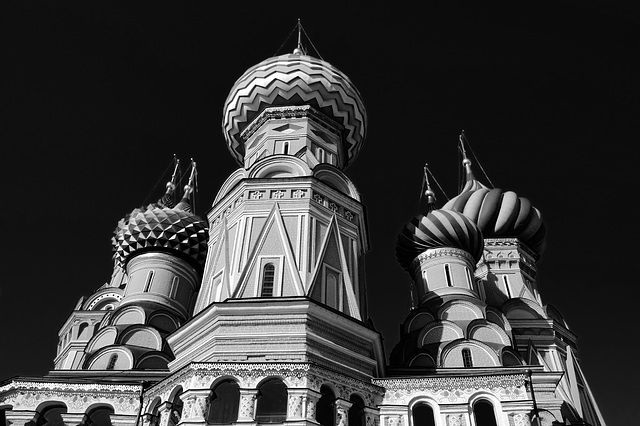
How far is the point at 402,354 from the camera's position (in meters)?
15.1

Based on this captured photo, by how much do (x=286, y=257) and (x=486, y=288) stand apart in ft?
29.8

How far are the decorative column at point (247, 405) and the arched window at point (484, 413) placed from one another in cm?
371

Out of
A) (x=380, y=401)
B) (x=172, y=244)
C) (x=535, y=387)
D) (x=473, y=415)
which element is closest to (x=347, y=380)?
(x=380, y=401)

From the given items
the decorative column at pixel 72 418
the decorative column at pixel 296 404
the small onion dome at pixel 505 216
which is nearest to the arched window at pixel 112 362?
the decorative column at pixel 72 418

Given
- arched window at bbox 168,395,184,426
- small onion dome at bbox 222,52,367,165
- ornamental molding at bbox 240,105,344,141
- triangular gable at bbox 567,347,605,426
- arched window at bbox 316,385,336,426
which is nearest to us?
arched window at bbox 316,385,336,426

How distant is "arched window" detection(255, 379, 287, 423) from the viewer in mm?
10391

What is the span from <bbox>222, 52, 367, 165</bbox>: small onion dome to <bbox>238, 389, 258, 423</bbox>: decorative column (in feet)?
28.5

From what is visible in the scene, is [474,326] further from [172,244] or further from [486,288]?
[172,244]

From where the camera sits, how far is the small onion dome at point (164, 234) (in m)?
18.6

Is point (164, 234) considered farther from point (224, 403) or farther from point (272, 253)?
point (224, 403)

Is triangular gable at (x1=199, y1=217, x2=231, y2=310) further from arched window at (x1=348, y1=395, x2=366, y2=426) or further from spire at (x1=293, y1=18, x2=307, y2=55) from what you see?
spire at (x1=293, y1=18, x2=307, y2=55)

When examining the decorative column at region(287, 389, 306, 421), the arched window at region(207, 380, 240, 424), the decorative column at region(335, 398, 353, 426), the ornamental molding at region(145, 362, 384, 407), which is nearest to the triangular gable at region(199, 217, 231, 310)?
the ornamental molding at region(145, 362, 384, 407)

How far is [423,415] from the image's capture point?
37.6ft

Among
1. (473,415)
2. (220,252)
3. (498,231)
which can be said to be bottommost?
(473,415)
